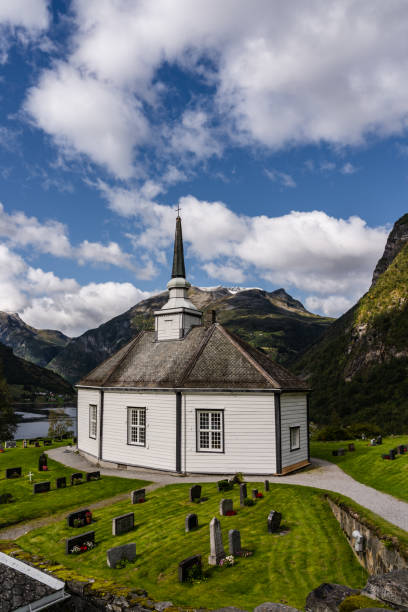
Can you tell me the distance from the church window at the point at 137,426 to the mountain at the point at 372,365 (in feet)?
275

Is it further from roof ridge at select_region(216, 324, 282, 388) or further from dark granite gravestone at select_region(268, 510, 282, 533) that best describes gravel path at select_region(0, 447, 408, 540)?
roof ridge at select_region(216, 324, 282, 388)

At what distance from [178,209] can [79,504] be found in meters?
22.8

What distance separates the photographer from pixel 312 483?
69.3 ft

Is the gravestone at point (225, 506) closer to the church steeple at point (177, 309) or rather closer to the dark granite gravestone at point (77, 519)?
the dark granite gravestone at point (77, 519)

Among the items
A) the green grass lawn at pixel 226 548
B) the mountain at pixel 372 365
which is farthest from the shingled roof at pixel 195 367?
the mountain at pixel 372 365

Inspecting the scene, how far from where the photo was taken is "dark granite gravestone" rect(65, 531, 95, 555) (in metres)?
13.5

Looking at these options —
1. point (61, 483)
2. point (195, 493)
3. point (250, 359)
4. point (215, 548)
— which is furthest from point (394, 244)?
point (215, 548)

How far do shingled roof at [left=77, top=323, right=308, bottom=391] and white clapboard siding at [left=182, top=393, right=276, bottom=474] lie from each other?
2.88 feet

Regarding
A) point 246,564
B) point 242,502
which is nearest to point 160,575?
point 246,564

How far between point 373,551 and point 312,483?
34.9 ft

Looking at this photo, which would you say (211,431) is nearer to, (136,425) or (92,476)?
(136,425)

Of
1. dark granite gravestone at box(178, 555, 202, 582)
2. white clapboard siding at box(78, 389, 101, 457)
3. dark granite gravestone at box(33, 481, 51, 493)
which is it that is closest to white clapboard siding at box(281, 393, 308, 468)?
dark granite gravestone at box(178, 555, 202, 582)

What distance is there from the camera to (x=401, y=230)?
152875mm

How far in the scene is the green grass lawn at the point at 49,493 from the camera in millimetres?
18219
